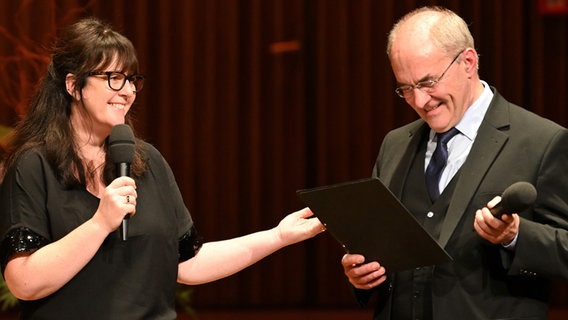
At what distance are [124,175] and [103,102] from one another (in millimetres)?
250

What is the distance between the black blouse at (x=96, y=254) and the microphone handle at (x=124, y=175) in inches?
4.4

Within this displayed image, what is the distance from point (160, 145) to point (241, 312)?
1.11m

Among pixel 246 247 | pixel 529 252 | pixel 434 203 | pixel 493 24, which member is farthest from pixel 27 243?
pixel 493 24

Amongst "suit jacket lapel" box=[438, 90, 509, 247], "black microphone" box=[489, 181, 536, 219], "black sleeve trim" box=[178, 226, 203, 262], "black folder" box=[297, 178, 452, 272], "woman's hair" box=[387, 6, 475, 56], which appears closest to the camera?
"black microphone" box=[489, 181, 536, 219]

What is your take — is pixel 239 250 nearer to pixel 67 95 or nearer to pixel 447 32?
pixel 67 95

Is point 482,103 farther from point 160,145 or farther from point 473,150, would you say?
point 160,145

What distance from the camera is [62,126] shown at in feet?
8.09

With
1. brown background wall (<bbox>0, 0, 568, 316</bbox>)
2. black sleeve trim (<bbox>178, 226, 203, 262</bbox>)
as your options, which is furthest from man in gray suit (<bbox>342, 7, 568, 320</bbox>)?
brown background wall (<bbox>0, 0, 568, 316</bbox>)

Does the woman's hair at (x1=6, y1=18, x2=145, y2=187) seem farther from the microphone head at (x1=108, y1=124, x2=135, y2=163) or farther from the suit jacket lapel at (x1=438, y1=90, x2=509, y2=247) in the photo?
the suit jacket lapel at (x1=438, y1=90, x2=509, y2=247)

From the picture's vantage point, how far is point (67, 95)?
2512mm

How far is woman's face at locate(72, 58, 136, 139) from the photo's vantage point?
8.00ft

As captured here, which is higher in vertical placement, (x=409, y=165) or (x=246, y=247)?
(x=409, y=165)

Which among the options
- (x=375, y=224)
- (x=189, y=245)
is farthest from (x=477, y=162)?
(x=189, y=245)

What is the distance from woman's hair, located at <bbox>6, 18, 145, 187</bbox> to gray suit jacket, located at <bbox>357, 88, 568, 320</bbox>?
0.88 metres
